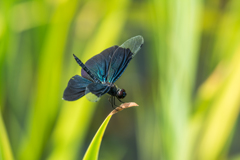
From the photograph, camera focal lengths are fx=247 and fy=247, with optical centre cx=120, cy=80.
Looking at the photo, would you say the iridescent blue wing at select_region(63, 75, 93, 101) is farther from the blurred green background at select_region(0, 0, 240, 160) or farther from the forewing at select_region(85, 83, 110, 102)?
the blurred green background at select_region(0, 0, 240, 160)

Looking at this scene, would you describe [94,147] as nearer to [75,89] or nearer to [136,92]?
[75,89]

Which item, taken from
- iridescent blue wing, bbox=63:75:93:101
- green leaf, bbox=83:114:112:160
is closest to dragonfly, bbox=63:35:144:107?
iridescent blue wing, bbox=63:75:93:101

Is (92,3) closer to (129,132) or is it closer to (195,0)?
(195,0)

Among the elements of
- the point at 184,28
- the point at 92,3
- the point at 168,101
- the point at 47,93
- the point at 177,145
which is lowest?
the point at 177,145

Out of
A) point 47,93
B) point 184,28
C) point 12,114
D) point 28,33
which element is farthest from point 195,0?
point 12,114

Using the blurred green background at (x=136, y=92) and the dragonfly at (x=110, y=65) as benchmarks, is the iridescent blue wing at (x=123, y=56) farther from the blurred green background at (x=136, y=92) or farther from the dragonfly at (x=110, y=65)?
the blurred green background at (x=136, y=92)
